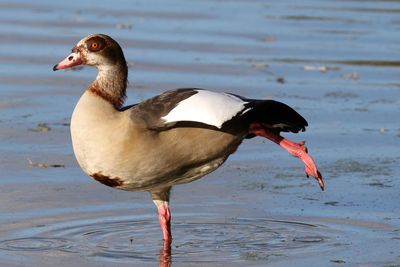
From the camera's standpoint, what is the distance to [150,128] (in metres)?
7.86

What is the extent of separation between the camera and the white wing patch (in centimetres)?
774

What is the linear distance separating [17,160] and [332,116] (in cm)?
331

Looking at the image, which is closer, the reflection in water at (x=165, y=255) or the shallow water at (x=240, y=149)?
the reflection in water at (x=165, y=255)

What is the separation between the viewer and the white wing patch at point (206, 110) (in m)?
7.74

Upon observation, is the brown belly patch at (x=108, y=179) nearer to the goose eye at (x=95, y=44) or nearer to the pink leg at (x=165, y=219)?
the pink leg at (x=165, y=219)

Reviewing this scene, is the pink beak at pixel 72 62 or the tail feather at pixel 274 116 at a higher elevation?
the pink beak at pixel 72 62

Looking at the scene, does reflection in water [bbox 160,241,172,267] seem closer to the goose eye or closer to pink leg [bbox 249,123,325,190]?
pink leg [bbox 249,123,325,190]

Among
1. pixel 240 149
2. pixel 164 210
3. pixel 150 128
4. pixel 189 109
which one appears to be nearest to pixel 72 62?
pixel 150 128

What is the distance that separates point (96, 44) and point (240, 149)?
295 cm

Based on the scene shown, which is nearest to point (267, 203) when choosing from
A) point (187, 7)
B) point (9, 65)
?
point (9, 65)

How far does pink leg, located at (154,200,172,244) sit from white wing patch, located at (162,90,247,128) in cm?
96

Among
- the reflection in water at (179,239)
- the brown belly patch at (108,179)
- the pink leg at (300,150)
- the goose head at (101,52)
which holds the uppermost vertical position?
the goose head at (101,52)

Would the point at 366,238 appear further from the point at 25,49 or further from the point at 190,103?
the point at 25,49

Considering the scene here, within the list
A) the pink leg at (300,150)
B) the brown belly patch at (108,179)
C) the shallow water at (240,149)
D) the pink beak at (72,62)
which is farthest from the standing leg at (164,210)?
the pink beak at (72,62)
